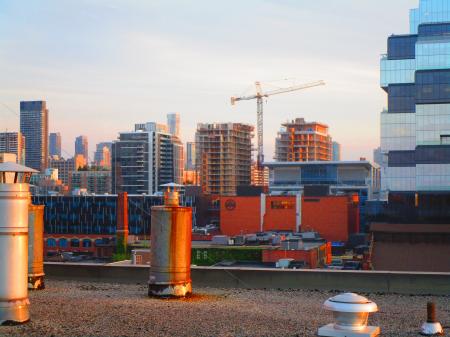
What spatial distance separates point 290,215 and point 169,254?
303 ft

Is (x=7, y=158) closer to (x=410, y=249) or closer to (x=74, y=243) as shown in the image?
(x=410, y=249)

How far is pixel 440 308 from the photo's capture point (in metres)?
16.1

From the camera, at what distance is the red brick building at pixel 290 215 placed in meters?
106

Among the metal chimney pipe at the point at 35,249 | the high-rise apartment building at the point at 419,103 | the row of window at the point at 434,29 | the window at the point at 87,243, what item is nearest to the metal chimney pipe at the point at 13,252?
the metal chimney pipe at the point at 35,249

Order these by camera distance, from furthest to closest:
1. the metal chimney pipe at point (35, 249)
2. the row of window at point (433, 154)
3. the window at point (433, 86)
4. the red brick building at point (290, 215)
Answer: the red brick building at point (290, 215) → the window at point (433, 86) → the row of window at point (433, 154) → the metal chimney pipe at point (35, 249)

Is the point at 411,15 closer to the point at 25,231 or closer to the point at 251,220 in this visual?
the point at 251,220

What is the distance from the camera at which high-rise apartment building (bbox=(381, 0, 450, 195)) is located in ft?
309

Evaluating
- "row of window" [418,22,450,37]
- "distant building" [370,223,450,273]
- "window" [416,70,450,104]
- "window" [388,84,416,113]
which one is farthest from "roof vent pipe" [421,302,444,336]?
"window" [388,84,416,113]

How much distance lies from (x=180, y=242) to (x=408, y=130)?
93920mm

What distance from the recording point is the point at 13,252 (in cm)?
1376

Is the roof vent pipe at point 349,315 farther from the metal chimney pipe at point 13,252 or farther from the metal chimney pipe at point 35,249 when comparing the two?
the metal chimney pipe at point 35,249

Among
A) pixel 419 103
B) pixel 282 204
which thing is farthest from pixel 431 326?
pixel 282 204

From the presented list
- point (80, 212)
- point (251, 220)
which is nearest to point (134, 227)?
point (80, 212)

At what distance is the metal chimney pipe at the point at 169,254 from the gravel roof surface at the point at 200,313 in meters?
0.37
